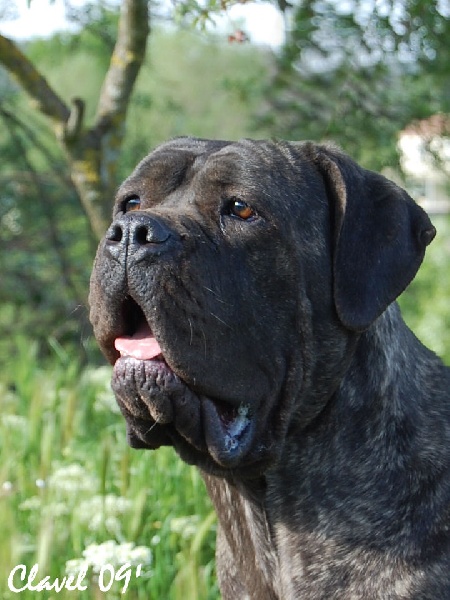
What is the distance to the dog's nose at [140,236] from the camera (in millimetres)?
2941

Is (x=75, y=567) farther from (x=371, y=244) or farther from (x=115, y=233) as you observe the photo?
(x=371, y=244)

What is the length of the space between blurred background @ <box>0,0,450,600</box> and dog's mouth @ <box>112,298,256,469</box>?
0.45 metres

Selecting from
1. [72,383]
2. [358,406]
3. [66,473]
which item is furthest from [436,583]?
[72,383]

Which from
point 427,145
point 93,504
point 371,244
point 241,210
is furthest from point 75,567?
point 427,145

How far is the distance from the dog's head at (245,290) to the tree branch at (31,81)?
84.2 inches

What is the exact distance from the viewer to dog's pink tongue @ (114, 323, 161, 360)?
3065 mm

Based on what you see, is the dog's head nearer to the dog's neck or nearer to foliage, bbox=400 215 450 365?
the dog's neck

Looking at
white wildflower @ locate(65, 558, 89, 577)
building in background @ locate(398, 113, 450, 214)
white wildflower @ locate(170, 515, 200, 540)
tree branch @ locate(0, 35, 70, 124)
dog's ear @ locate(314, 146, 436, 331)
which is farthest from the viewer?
building in background @ locate(398, 113, 450, 214)

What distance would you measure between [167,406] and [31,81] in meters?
2.80

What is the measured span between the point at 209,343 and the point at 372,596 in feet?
2.94

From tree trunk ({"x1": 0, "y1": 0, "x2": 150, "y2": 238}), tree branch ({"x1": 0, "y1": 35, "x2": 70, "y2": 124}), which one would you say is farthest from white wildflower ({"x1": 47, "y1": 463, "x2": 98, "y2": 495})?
tree branch ({"x1": 0, "y1": 35, "x2": 70, "y2": 124})

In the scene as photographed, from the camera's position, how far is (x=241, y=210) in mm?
3217

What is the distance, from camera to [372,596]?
3119 millimetres

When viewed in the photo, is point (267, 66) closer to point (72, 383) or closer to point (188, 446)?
point (72, 383)
